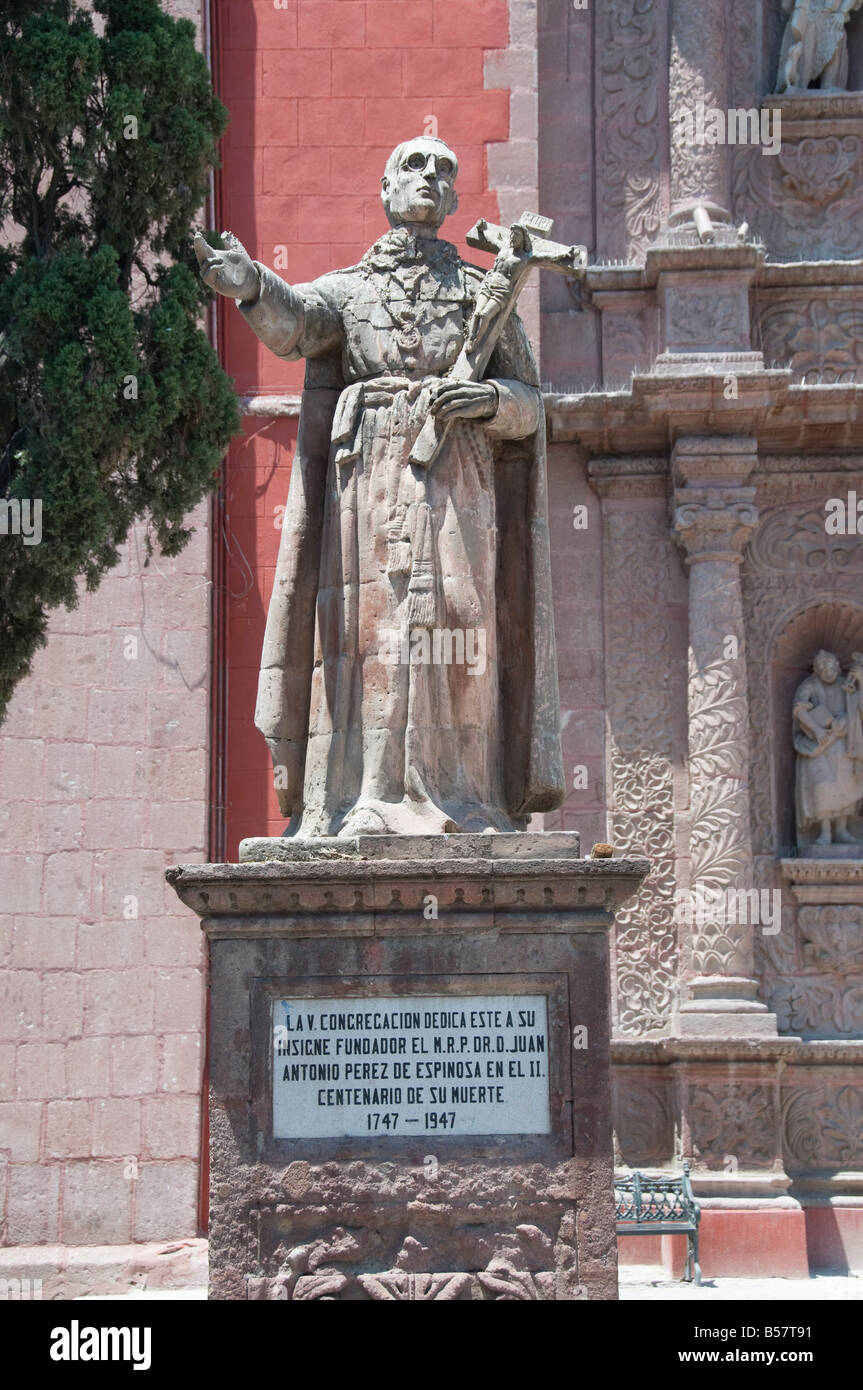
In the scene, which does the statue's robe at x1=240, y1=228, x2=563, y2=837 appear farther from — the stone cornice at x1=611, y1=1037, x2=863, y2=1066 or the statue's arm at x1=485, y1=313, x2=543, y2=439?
the stone cornice at x1=611, y1=1037, x2=863, y2=1066

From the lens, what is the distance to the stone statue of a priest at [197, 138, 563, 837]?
20.9 ft

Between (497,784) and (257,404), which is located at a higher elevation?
(257,404)

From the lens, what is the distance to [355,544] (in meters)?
6.51

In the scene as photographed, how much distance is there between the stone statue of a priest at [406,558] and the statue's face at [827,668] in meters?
6.01

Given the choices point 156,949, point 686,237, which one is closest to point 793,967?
point 156,949

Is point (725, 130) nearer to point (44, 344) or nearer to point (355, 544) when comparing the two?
point (44, 344)

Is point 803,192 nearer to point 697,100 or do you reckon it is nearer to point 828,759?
point 697,100

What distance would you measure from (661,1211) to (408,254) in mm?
6396

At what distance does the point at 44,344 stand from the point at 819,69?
6.86 metres

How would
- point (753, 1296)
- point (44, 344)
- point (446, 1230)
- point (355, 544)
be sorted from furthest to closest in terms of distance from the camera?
point (753, 1296) → point (44, 344) → point (355, 544) → point (446, 1230)

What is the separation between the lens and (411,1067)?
596cm

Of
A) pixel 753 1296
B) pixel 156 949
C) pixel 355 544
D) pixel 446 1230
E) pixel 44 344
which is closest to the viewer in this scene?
pixel 446 1230

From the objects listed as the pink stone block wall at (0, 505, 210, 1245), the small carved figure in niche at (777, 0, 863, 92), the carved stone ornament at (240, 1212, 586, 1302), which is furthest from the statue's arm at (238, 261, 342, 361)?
the small carved figure in niche at (777, 0, 863, 92)

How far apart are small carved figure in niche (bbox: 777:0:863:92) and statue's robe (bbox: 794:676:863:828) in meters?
4.45
